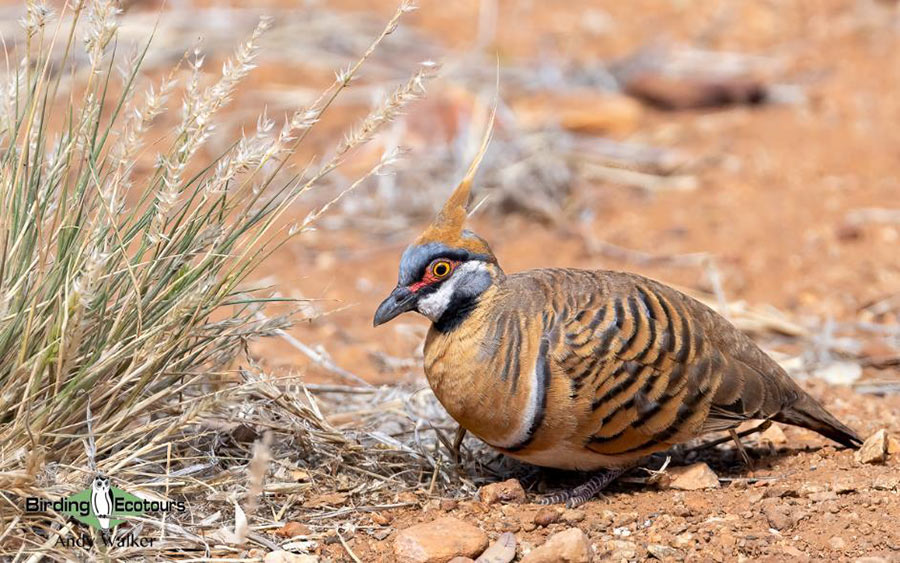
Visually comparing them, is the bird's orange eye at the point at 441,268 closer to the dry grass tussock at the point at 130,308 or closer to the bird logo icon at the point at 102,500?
the dry grass tussock at the point at 130,308

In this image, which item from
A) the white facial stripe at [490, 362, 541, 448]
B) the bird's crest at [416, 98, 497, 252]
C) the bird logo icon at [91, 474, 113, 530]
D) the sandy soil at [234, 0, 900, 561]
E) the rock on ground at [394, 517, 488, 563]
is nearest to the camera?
the bird logo icon at [91, 474, 113, 530]

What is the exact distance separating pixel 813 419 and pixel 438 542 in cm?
170

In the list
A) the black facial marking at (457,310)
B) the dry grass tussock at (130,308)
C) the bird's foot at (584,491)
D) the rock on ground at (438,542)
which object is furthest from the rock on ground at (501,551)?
the black facial marking at (457,310)

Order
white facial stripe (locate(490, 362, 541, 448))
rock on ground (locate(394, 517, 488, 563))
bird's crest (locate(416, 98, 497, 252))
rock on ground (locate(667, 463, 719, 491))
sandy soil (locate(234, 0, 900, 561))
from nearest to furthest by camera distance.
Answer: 1. rock on ground (locate(394, 517, 488, 563))
2. sandy soil (locate(234, 0, 900, 561))
3. white facial stripe (locate(490, 362, 541, 448))
4. bird's crest (locate(416, 98, 497, 252))
5. rock on ground (locate(667, 463, 719, 491))

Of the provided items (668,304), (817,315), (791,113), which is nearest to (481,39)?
(791,113)

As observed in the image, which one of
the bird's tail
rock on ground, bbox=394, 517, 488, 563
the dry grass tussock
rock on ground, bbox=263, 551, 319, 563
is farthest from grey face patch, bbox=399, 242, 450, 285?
the bird's tail

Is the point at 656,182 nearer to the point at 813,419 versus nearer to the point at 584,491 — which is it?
the point at 813,419

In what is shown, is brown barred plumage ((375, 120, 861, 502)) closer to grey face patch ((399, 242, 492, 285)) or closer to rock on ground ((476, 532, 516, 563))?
grey face patch ((399, 242, 492, 285))

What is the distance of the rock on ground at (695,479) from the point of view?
13.2ft

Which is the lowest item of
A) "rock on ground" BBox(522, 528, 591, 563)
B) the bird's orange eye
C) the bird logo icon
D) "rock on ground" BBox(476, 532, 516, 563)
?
"rock on ground" BBox(476, 532, 516, 563)

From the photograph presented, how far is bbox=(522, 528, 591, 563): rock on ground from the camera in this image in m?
3.26

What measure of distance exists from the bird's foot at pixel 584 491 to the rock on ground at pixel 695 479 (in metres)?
0.19

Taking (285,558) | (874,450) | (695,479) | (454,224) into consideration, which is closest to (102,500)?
(285,558)

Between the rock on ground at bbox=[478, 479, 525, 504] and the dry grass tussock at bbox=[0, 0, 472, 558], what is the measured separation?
1.78ft
